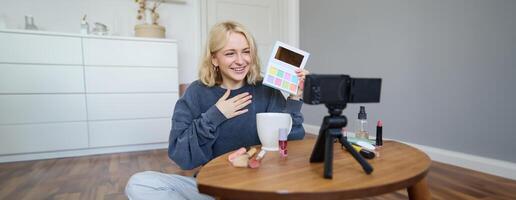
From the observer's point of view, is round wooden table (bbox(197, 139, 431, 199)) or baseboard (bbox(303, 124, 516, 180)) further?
baseboard (bbox(303, 124, 516, 180))

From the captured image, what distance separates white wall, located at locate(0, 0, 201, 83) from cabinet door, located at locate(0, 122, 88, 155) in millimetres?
905

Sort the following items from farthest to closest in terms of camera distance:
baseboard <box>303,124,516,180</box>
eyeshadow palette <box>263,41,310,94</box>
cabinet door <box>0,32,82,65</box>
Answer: cabinet door <box>0,32,82,65</box>, baseboard <box>303,124,516,180</box>, eyeshadow palette <box>263,41,310,94</box>

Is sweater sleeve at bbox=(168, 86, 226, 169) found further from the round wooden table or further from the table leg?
the table leg

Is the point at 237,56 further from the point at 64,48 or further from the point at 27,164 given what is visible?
the point at 27,164

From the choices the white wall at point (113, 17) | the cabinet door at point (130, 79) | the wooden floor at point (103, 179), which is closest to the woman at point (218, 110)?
the wooden floor at point (103, 179)

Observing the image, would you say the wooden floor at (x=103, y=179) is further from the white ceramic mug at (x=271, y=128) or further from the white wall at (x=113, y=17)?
the white wall at (x=113, y=17)

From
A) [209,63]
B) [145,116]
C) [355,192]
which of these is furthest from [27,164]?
[355,192]

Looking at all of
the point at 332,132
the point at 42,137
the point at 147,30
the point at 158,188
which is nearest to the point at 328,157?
the point at 332,132

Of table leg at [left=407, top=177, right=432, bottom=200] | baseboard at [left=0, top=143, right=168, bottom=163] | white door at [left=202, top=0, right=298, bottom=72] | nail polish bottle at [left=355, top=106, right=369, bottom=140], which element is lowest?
baseboard at [left=0, top=143, right=168, bottom=163]

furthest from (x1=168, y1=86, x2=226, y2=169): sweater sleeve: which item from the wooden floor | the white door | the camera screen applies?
the white door

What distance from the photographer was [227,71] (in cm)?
94

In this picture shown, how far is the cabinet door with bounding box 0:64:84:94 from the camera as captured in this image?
2.15 metres

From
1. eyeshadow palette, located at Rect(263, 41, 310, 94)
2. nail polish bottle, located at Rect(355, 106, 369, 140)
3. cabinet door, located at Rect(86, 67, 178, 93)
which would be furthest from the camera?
cabinet door, located at Rect(86, 67, 178, 93)

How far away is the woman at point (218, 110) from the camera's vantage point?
750 mm
